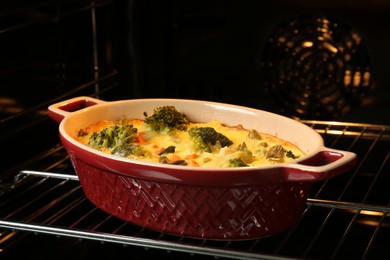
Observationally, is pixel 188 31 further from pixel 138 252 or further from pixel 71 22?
pixel 138 252

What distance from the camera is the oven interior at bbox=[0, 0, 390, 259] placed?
1.36 metres

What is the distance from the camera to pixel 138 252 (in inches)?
53.2

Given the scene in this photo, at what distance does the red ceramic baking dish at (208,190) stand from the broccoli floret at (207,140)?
0.12m

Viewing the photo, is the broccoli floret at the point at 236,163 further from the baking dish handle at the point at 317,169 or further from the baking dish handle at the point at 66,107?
the baking dish handle at the point at 66,107

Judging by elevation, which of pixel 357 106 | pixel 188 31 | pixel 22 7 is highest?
pixel 22 7

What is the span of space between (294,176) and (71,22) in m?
0.73

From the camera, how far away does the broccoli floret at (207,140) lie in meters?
1.14

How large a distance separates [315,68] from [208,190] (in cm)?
66

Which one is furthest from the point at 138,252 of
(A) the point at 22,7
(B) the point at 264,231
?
(A) the point at 22,7

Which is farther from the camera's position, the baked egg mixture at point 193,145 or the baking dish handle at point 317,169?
the baked egg mixture at point 193,145

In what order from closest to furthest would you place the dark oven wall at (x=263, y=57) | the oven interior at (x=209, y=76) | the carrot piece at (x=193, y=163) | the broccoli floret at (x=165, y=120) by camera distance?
the carrot piece at (x=193, y=163) < the broccoli floret at (x=165, y=120) < the oven interior at (x=209, y=76) < the dark oven wall at (x=263, y=57)

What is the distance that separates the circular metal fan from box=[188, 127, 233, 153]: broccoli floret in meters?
0.46

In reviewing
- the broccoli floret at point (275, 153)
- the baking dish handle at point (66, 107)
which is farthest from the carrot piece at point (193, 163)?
the baking dish handle at point (66, 107)

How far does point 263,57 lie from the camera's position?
1.60 m
